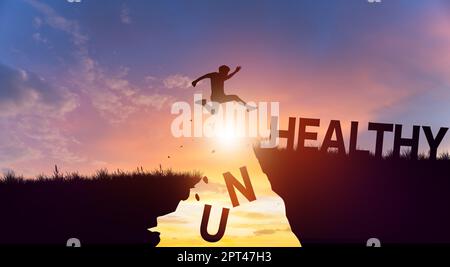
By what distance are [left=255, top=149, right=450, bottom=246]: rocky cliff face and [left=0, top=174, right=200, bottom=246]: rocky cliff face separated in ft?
6.07

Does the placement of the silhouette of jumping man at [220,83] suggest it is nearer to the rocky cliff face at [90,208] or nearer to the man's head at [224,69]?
the man's head at [224,69]

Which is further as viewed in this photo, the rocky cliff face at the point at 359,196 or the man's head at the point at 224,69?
the rocky cliff face at the point at 359,196

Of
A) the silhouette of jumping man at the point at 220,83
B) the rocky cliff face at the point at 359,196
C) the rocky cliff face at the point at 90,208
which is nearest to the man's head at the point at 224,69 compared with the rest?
the silhouette of jumping man at the point at 220,83

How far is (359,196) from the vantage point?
9.12 metres

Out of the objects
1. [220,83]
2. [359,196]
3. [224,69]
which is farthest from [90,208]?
[359,196]

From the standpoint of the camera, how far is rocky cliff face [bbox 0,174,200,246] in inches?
356

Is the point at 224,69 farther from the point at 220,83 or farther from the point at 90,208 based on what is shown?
the point at 90,208

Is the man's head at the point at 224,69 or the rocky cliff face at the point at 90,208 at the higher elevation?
the man's head at the point at 224,69

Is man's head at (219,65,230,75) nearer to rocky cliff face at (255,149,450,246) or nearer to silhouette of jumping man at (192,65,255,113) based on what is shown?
silhouette of jumping man at (192,65,255,113)

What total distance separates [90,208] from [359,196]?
4.71 metres

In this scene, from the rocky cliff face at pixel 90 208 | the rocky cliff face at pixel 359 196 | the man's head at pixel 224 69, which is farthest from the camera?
the rocky cliff face at pixel 90 208

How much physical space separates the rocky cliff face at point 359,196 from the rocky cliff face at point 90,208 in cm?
185

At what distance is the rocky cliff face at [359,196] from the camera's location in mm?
8906

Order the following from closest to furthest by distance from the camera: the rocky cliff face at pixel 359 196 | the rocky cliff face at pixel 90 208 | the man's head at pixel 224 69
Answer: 1. the man's head at pixel 224 69
2. the rocky cliff face at pixel 359 196
3. the rocky cliff face at pixel 90 208
